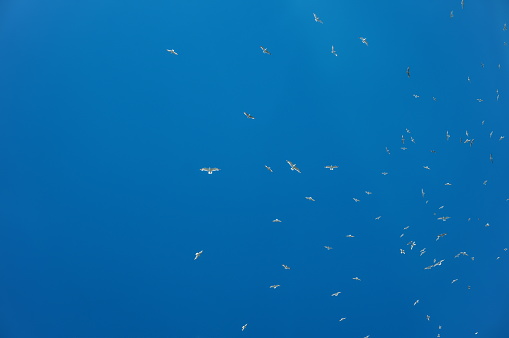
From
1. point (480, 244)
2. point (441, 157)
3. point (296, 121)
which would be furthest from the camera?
point (480, 244)

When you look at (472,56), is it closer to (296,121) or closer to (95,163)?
(296,121)

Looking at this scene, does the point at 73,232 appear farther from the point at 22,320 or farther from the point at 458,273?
the point at 458,273

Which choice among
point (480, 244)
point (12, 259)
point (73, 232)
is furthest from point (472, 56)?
point (12, 259)

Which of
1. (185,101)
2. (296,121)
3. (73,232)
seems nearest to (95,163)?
(73,232)

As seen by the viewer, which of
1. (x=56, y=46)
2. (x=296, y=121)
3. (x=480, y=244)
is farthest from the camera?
(x=480, y=244)

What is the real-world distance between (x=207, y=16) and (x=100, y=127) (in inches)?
34.7

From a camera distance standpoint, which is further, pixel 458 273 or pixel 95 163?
pixel 458 273

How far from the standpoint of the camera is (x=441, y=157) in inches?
111

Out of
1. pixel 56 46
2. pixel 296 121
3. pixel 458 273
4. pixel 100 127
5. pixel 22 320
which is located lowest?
pixel 458 273

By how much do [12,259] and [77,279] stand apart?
1.31 feet

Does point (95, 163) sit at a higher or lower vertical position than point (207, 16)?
lower

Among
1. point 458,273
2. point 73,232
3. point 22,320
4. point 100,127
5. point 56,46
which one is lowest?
point 458,273

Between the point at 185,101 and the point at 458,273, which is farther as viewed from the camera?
the point at 458,273

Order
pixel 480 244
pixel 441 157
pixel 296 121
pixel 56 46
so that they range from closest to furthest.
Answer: pixel 56 46, pixel 296 121, pixel 441 157, pixel 480 244
